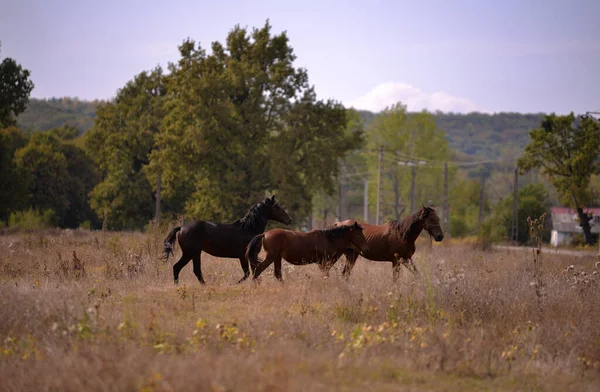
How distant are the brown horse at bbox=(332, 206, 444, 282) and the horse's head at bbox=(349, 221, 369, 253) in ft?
0.92

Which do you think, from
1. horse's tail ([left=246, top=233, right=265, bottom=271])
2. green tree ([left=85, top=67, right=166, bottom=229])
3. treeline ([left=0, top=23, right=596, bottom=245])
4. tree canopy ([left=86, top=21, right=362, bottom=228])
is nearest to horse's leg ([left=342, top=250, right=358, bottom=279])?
horse's tail ([left=246, top=233, right=265, bottom=271])

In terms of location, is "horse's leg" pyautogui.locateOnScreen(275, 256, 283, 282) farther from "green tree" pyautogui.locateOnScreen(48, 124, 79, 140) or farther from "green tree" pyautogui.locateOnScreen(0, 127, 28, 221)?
"green tree" pyautogui.locateOnScreen(48, 124, 79, 140)

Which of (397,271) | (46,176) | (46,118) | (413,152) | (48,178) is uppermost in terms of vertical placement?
(46,118)

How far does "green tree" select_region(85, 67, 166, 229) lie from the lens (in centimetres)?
4847

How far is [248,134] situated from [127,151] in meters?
13.6

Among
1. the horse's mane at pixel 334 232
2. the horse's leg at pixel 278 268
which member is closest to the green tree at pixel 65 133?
the horse's leg at pixel 278 268

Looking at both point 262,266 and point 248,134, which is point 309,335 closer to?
point 262,266

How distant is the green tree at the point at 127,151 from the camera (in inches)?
1908

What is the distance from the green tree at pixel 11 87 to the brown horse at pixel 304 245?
34694mm

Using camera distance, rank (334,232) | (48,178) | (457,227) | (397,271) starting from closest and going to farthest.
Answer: (397,271)
(334,232)
(48,178)
(457,227)

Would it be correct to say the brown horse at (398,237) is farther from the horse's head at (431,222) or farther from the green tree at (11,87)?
the green tree at (11,87)

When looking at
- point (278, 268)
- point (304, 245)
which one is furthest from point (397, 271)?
point (278, 268)

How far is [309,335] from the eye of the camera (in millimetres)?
9109

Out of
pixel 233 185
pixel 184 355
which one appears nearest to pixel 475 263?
pixel 184 355
